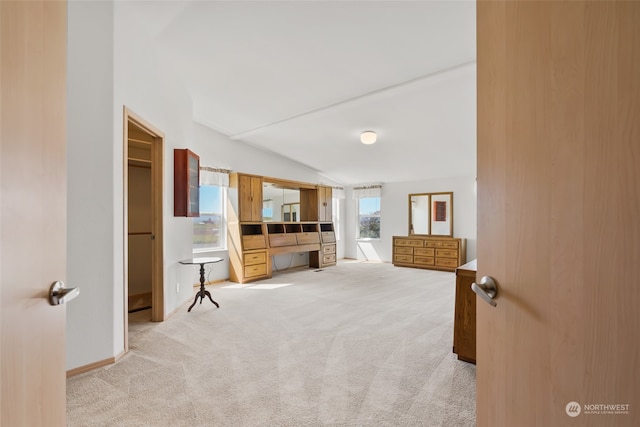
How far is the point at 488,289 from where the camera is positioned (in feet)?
2.80

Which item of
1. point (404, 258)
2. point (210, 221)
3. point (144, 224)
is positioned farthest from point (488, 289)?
point (404, 258)

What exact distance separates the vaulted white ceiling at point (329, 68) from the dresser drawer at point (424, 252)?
220 cm

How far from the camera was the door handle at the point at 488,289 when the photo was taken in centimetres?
84

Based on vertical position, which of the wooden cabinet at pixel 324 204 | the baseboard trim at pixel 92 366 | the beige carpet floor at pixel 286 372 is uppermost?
the wooden cabinet at pixel 324 204

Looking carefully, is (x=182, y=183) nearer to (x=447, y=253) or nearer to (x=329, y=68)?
(x=329, y=68)

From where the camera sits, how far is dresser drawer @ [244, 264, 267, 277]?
5341 millimetres

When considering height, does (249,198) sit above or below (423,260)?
above

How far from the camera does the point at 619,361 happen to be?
576 mm

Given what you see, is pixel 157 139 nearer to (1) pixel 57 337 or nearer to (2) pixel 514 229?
(1) pixel 57 337

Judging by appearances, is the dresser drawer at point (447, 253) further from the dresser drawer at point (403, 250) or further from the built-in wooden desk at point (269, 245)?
the built-in wooden desk at point (269, 245)

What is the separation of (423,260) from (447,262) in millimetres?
543

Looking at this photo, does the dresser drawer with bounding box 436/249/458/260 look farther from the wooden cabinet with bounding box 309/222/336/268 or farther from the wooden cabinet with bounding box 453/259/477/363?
the wooden cabinet with bounding box 453/259/477/363

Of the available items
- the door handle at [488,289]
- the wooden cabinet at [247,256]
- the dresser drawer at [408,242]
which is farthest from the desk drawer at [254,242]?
the door handle at [488,289]

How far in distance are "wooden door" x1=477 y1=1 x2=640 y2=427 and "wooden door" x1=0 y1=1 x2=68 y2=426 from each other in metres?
1.22
